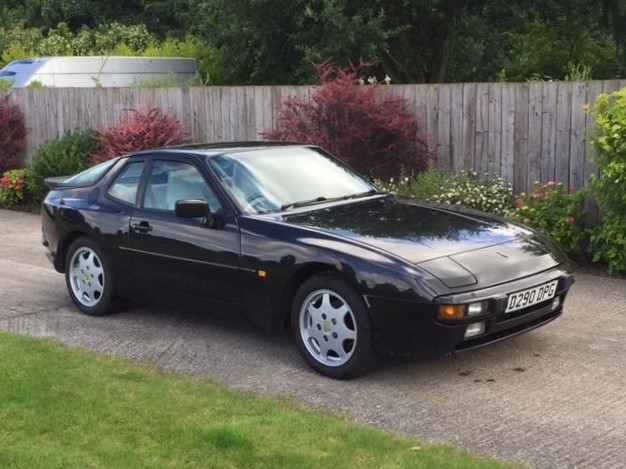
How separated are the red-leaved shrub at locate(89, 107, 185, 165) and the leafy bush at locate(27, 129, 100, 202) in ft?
1.65

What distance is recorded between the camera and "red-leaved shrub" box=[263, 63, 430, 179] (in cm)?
1042

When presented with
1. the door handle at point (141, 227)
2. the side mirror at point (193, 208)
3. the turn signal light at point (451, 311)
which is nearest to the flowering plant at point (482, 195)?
the door handle at point (141, 227)

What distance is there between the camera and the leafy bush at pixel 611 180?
25.6ft

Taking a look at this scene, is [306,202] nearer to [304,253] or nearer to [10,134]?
[304,253]

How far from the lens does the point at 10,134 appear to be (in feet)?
50.6

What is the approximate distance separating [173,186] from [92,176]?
1.13m

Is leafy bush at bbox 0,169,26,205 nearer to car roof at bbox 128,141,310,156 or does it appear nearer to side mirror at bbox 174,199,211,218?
car roof at bbox 128,141,310,156

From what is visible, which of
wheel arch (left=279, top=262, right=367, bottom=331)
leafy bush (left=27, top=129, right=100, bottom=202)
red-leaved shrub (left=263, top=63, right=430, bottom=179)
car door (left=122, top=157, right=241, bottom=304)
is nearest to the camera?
wheel arch (left=279, top=262, right=367, bottom=331)

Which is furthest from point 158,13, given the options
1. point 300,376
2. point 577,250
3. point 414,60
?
point 300,376

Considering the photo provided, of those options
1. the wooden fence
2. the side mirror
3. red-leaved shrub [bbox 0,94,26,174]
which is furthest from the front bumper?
red-leaved shrub [bbox 0,94,26,174]

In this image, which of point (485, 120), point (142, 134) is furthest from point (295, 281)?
point (142, 134)

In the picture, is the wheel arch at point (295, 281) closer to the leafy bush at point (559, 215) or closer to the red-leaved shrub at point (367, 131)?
the leafy bush at point (559, 215)

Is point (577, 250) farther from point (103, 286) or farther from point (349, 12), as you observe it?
point (349, 12)

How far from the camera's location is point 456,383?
5.39m
